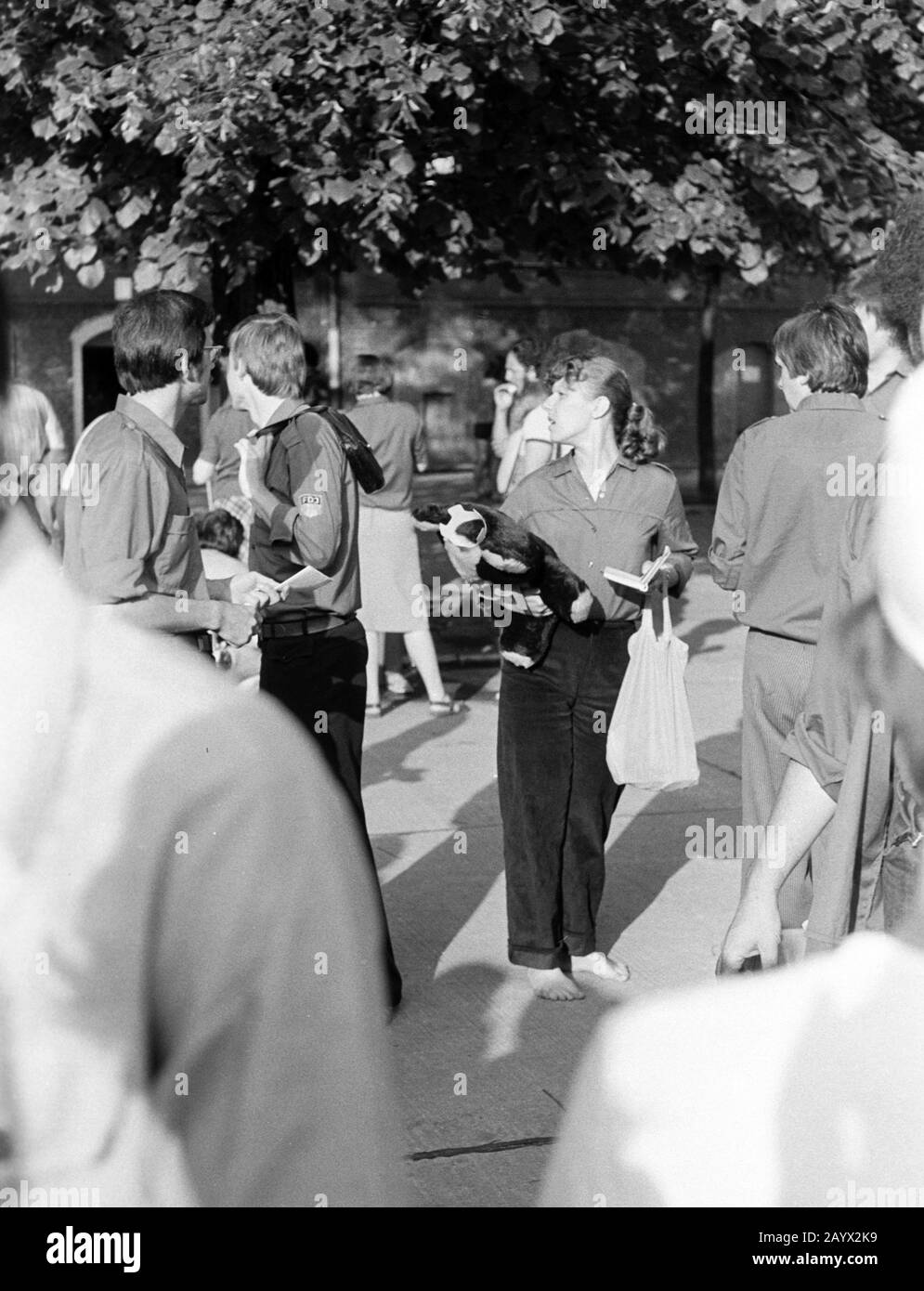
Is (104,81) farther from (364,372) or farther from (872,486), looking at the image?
(872,486)

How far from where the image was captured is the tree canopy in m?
8.98

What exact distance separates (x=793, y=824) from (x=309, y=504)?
2053 millimetres

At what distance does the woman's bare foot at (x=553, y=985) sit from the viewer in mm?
4766

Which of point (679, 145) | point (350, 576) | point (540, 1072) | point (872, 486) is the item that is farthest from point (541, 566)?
point (679, 145)

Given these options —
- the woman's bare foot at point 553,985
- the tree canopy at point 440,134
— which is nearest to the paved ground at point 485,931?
the woman's bare foot at point 553,985

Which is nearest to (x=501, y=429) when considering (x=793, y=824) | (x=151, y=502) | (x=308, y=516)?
(x=308, y=516)

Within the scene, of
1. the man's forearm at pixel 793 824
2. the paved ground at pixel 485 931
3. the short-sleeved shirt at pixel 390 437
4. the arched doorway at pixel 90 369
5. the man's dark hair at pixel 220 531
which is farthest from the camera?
the arched doorway at pixel 90 369

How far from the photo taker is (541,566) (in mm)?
4562

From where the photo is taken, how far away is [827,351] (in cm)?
438

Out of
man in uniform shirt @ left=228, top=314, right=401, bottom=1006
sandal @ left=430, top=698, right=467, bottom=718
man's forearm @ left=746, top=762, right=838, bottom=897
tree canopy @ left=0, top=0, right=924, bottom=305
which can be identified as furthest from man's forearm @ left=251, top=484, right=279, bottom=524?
tree canopy @ left=0, top=0, right=924, bottom=305

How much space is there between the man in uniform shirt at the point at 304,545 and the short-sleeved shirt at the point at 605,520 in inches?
21.7

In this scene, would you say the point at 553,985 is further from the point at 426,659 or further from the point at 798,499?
the point at 426,659

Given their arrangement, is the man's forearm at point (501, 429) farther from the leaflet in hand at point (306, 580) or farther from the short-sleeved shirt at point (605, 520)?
the leaflet in hand at point (306, 580)
